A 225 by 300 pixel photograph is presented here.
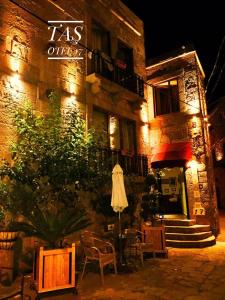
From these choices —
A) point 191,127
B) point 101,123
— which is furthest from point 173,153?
point 101,123

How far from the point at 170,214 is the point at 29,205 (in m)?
9.09

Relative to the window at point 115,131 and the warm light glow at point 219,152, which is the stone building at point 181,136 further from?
the warm light glow at point 219,152

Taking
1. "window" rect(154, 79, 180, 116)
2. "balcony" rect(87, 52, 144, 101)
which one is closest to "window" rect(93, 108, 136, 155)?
"balcony" rect(87, 52, 144, 101)

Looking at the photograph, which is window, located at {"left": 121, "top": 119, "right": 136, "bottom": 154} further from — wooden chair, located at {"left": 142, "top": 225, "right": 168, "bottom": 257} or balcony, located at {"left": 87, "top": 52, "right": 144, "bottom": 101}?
wooden chair, located at {"left": 142, "top": 225, "right": 168, "bottom": 257}

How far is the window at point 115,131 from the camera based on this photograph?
972 cm

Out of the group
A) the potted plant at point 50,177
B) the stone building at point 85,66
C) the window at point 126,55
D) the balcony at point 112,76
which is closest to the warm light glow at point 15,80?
the stone building at point 85,66

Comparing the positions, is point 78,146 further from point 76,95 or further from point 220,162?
point 220,162

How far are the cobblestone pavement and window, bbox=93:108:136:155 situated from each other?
4396mm

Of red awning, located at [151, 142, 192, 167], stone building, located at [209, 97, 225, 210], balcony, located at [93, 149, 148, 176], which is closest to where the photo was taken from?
balcony, located at [93, 149, 148, 176]

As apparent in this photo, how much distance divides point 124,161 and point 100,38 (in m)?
5.34

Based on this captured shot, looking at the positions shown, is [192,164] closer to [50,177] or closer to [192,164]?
[192,164]

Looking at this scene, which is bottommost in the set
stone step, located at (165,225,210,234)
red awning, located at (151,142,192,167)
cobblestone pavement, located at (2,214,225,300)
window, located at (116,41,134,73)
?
cobblestone pavement, located at (2,214,225,300)

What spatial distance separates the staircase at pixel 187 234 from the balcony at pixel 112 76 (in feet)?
18.2

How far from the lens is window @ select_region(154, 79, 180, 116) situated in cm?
1271
